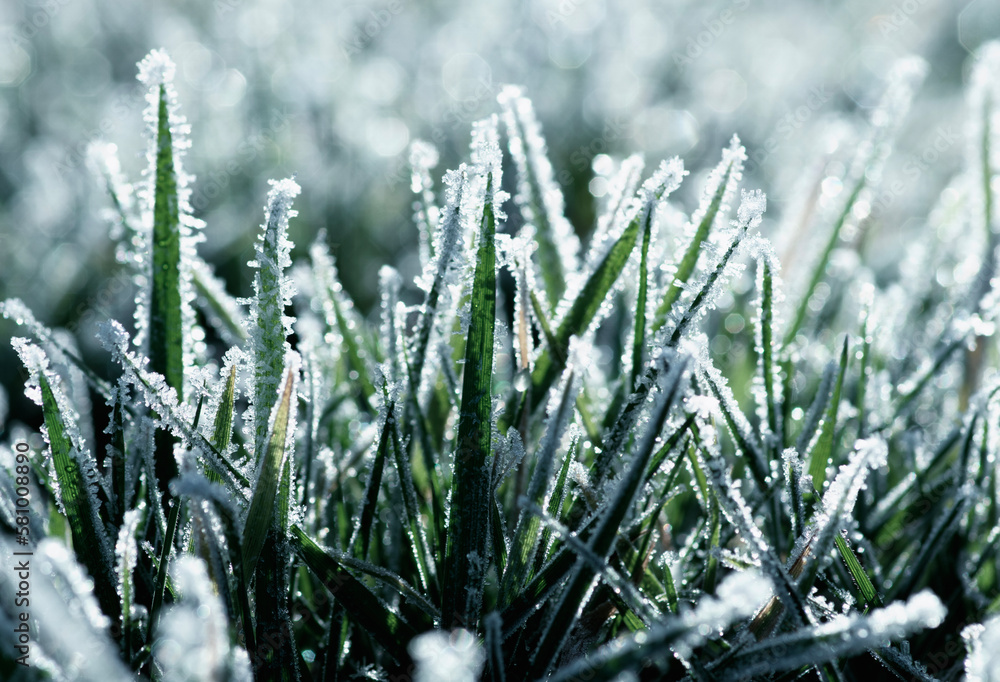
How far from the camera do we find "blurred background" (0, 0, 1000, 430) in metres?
2.05

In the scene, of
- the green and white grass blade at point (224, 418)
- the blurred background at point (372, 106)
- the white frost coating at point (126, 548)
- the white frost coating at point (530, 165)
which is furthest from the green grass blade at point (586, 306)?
the blurred background at point (372, 106)

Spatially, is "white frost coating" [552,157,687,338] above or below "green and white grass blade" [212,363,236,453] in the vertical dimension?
above

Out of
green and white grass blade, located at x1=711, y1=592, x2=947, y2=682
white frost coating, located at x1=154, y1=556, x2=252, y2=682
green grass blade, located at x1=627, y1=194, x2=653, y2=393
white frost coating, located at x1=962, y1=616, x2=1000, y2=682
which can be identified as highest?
green grass blade, located at x1=627, y1=194, x2=653, y2=393

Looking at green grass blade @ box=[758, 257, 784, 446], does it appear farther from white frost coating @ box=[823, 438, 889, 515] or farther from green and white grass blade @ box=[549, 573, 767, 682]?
green and white grass blade @ box=[549, 573, 767, 682]

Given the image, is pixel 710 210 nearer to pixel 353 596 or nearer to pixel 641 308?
pixel 641 308

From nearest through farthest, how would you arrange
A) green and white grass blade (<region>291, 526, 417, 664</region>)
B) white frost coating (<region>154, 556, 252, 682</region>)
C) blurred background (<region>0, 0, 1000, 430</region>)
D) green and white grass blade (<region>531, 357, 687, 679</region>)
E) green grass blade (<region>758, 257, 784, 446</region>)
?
white frost coating (<region>154, 556, 252, 682</region>)
green and white grass blade (<region>531, 357, 687, 679</region>)
green and white grass blade (<region>291, 526, 417, 664</region>)
green grass blade (<region>758, 257, 784, 446</region>)
blurred background (<region>0, 0, 1000, 430</region>)

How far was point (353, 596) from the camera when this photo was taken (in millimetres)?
734

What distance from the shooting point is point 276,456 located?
27.8 inches

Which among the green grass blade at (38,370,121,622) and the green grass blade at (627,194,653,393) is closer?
Result: the green grass blade at (38,370,121,622)

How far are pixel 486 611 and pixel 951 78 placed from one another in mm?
4129

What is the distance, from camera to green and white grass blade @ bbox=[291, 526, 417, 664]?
0.73 metres

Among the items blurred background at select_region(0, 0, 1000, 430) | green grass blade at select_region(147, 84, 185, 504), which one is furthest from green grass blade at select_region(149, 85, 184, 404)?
Answer: blurred background at select_region(0, 0, 1000, 430)

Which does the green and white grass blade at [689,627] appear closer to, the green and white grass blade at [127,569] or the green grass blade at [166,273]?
the green and white grass blade at [127,569]

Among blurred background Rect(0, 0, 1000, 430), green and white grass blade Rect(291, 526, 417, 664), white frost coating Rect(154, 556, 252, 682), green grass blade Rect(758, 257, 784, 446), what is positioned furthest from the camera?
blurred background Rect(0, 0, 1000, 430)
